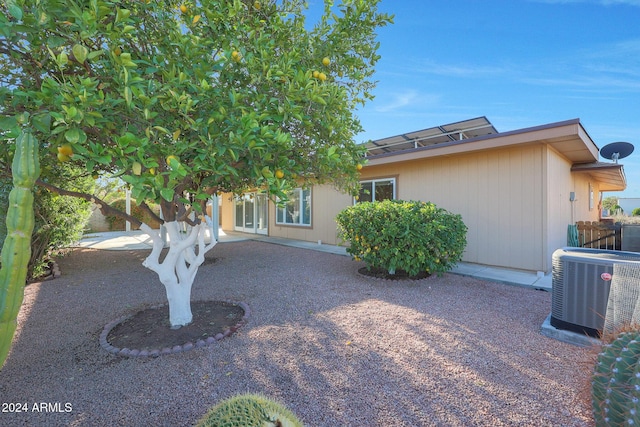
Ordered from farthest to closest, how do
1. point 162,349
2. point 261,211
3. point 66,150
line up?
point 261,211, point 162,349, point 66,150

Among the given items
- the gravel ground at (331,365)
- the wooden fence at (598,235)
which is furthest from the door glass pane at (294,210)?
the wooden fence at (598,235)

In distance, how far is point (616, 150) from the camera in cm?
807

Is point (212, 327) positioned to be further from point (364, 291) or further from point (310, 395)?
point (364, 291)

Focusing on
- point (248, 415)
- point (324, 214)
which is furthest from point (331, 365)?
point (324, 214)

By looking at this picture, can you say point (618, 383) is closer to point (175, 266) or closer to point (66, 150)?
point (66, 150)

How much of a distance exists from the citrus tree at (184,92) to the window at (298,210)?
7.39 m

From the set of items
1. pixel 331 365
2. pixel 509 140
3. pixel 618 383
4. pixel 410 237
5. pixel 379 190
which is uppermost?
pixel 509 140

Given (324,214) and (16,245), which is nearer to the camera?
(16,245)

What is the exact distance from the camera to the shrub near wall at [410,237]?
5.34 metres

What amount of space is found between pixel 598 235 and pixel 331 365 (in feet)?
29.8

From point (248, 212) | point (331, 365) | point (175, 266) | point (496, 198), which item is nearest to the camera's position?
point (331, 365)

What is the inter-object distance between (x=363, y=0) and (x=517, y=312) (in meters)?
4.38

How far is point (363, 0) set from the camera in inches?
123

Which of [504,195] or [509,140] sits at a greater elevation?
[509,140]
